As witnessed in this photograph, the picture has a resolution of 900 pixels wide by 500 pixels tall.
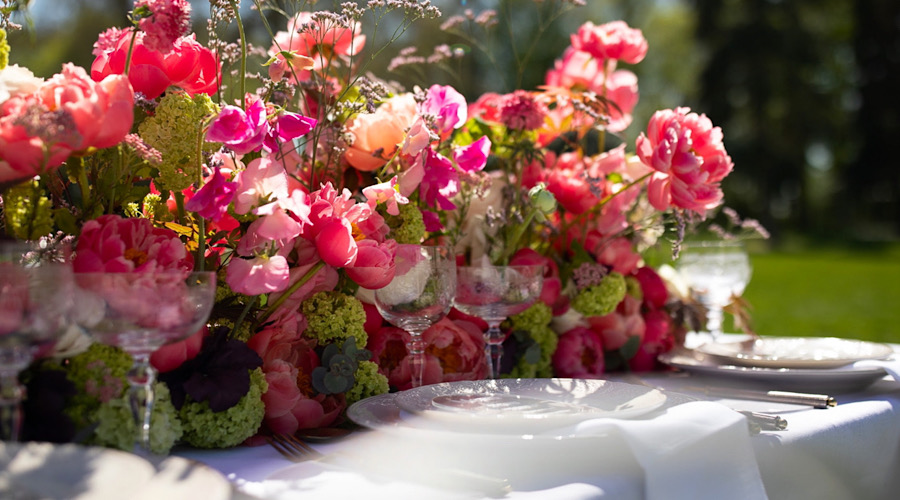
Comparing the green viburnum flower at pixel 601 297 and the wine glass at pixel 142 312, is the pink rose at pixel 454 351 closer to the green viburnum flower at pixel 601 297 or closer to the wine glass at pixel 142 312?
the green viburnum flower at pixel 601 297

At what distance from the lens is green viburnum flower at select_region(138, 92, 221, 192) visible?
1021 millimetres

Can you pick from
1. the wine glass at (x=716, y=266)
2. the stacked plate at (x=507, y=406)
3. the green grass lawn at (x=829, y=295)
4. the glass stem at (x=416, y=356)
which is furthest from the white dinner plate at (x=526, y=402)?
the green grass lawn at (x=829, y=295)

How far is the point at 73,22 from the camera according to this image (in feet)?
39.7

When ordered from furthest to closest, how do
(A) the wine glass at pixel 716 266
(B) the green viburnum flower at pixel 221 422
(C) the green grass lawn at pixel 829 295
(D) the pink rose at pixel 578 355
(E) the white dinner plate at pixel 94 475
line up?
(C) the green grass lawn at pixel 829 295 → (A) the wine glass at pixel 716 266 → (D) the pink rose at pixel 578 355 → (B) the green viburnum flower at pixel 221 422 → (E) the white dinner plate at pixel 94 475

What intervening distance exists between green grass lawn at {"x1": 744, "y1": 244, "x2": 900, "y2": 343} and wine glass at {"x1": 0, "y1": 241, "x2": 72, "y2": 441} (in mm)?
7097

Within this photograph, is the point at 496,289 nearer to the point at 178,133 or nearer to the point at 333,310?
the point at 333,310

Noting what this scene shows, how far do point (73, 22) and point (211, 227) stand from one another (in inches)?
499

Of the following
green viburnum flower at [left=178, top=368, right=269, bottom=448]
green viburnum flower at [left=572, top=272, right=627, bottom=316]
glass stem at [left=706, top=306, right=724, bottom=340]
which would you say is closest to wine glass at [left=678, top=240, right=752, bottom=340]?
glass stem at [left=706, top=306, right=724, bottom=340]

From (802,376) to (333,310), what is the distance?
873 mm

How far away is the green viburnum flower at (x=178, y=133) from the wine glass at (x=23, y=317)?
1.01ft

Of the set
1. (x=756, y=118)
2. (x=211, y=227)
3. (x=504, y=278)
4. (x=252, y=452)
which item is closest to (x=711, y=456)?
(x=504, y=278)

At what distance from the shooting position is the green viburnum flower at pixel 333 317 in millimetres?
1183

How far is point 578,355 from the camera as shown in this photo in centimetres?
162

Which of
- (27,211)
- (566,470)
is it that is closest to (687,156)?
(566,470)
